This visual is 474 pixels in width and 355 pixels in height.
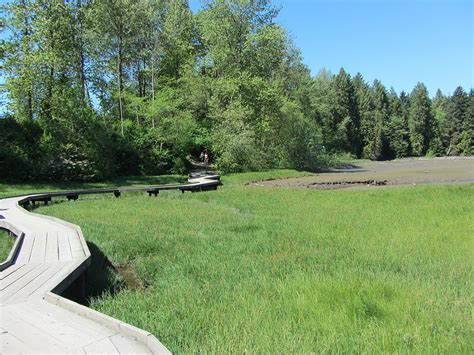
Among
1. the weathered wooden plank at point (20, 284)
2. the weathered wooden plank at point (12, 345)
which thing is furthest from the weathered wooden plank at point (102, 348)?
the weathered wooden plank at point (20, 284)

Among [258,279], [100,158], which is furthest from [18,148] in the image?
[258,279]

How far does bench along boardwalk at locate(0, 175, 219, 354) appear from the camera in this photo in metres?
3.69

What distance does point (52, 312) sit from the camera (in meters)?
4.57

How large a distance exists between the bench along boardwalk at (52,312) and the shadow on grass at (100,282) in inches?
16.7

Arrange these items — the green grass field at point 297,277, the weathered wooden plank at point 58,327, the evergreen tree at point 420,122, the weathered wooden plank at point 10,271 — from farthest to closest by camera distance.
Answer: the evergreen tree at point 420,122
the weathered wooden plank at point 10,271
the green grass field at point 297,277
the weathered wooden plank at point 58,327

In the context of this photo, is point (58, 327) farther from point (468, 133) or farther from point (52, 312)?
point (468, 133)

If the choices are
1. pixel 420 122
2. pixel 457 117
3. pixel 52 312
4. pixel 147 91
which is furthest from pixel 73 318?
pixel 457 117

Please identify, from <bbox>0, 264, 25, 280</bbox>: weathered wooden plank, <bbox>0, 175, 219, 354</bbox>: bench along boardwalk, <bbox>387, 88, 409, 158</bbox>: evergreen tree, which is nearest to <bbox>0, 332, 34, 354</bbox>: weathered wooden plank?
<bbox>0, 175, 219, 354</bbox>: bench along boardwalk

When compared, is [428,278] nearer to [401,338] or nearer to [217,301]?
[401,338]

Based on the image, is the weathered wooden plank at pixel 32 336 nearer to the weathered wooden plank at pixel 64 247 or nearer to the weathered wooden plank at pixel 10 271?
the weathered wooden plank at pixel 10 271

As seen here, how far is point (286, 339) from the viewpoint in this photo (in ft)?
13.6

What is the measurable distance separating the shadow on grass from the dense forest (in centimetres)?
1883

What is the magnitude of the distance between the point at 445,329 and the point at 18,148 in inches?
990

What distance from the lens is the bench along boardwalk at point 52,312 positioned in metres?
3.69
